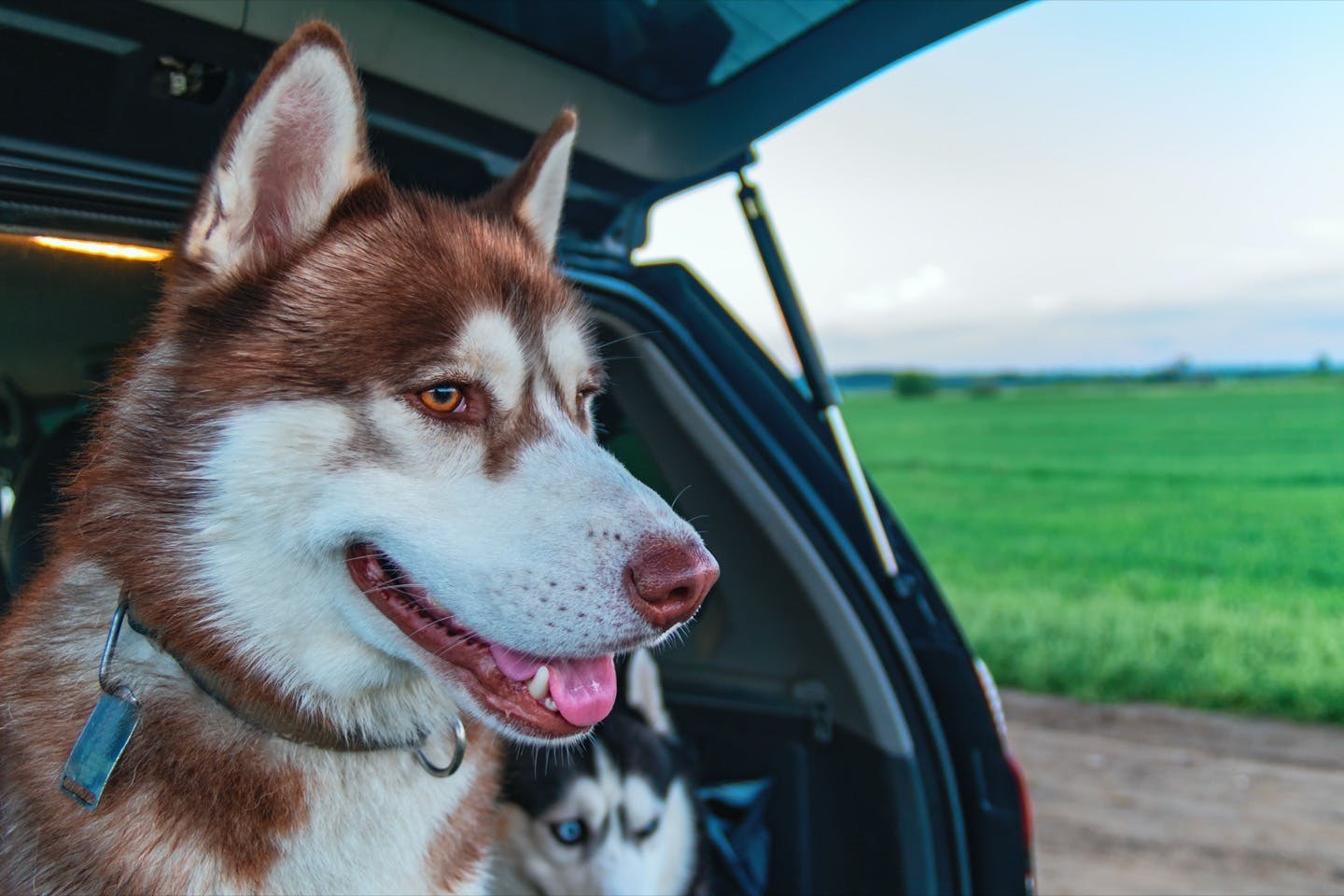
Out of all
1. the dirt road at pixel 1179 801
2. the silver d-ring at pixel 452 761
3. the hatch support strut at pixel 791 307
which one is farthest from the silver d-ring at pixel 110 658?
the dirt road at pixel 1179 801

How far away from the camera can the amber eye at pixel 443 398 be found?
1.49m

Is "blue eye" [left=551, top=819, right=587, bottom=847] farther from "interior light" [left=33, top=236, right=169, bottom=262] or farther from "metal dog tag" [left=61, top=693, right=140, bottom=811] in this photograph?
"interior light" [left=33, top=236, right=169, bottom=262]

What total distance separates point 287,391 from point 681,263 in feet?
4.21

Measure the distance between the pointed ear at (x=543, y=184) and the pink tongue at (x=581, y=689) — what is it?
3.07ft

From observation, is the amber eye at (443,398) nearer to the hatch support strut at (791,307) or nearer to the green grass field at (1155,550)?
the hatch support strut at (791,307)

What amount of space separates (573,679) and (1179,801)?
559 centimetres

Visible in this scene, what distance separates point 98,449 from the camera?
1514 millimetres

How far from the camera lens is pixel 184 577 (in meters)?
1.41

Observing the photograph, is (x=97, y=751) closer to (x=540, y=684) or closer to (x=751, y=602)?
(x=540, y=684)

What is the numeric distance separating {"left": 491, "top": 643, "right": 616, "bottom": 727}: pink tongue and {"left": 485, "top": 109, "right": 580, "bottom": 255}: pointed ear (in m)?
0.93

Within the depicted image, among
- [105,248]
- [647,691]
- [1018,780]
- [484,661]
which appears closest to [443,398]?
[484,661]

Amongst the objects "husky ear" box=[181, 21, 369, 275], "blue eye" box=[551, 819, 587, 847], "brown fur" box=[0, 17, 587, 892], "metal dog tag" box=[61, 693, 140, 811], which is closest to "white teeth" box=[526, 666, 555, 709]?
"brown fur" box=[0, 17, 587, 892]

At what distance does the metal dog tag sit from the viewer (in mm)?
1323

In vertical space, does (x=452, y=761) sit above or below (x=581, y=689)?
below
